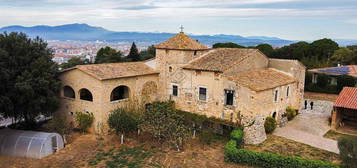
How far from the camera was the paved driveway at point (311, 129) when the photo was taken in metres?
21.5

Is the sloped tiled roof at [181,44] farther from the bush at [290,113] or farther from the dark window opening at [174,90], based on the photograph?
the bush at [290,113]

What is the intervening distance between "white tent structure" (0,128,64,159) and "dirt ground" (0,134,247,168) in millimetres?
434

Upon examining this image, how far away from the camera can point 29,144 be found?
20.5 metres

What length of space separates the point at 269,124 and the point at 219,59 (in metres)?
7.26

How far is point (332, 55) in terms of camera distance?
53406 millimetres

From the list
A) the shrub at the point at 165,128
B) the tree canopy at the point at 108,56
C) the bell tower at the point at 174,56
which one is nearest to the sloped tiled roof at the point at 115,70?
the bell tower at the point at 174,56

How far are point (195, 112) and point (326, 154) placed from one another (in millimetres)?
11123

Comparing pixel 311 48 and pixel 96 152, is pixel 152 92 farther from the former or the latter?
pixel 311 48

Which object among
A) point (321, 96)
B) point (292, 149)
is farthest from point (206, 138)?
point (321, 96)

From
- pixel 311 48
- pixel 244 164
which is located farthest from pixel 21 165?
pixel 311 48

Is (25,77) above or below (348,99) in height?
above

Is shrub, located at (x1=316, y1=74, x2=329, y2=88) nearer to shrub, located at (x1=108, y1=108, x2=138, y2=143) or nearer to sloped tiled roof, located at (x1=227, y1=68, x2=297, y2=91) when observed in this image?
sloped tiled roof, located at (x1=227, y1=68, x2=297, y2=91)

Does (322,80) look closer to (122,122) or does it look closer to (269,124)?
(269,124)

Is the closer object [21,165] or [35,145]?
[21,165]
